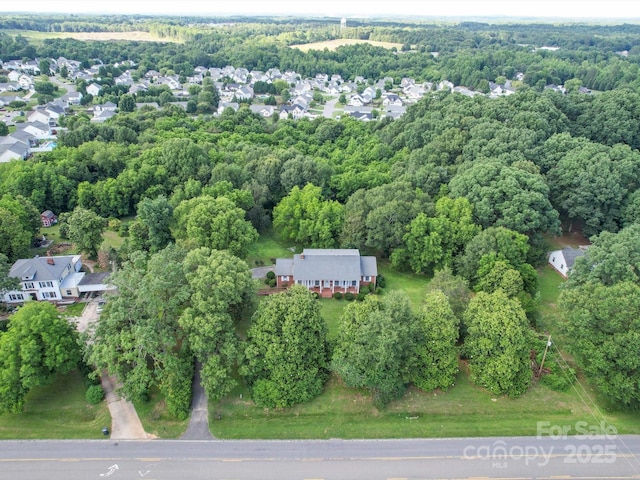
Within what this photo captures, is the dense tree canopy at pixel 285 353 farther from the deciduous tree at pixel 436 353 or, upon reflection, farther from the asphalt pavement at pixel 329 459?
the deciduous tree at pixel 436 353

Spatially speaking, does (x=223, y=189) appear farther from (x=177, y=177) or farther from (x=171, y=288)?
(x=171, y=288)

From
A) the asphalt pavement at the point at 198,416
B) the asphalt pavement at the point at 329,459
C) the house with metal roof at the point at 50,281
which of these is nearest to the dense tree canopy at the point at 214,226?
the house with metal roof at the point at 50,281

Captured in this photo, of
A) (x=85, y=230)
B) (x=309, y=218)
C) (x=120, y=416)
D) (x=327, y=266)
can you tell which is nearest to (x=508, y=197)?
(x=327, y=266)

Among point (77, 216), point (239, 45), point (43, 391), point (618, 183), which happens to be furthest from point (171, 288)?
point (239, 45)

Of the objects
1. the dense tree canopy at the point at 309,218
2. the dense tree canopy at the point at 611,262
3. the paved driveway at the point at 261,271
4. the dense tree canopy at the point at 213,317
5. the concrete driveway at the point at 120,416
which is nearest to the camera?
the concrete driveway at the point at 120,416

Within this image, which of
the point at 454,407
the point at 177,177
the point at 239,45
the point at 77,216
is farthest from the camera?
the point at 239,45
